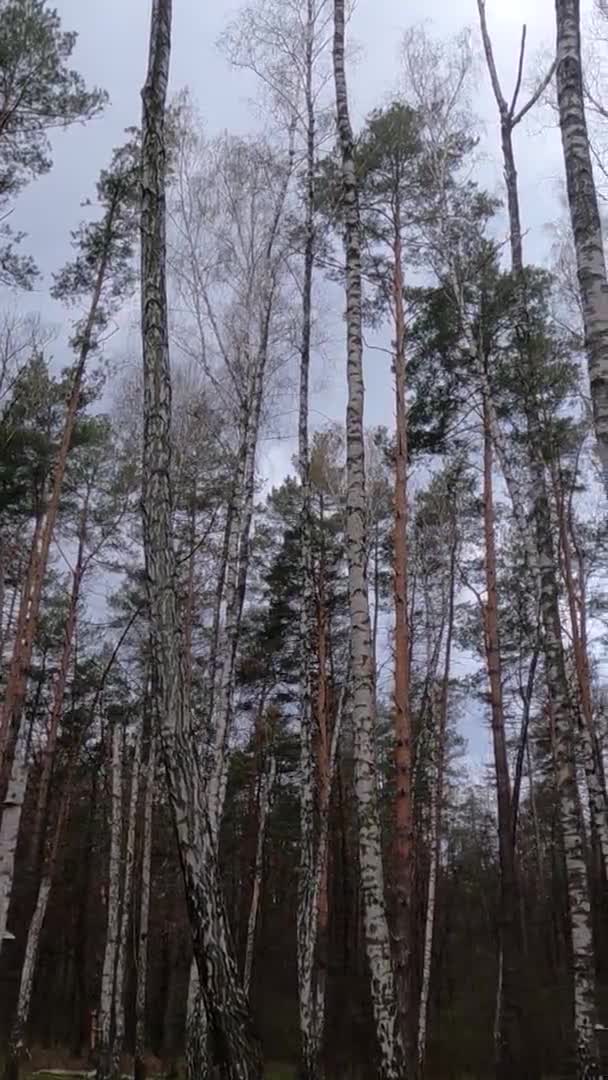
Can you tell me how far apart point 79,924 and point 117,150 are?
19.7m

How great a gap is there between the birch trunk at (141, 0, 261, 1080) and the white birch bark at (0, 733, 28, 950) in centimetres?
358

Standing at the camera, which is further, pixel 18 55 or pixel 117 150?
pixel 117 150

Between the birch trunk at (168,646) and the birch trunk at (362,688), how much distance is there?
2276 millimetres

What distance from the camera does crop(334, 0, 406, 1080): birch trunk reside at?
626 cm

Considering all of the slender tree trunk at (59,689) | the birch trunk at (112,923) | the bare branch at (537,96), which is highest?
the bare branch at (537,96)

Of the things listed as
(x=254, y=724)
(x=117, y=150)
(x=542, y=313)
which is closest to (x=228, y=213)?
(x=117, y=150)

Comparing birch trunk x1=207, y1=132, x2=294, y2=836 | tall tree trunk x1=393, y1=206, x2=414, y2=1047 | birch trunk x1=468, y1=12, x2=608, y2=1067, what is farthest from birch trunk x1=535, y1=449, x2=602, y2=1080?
birch trunk x1=207, y1=132, x2=294, y2=836

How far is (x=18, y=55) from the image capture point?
1097 centimetres

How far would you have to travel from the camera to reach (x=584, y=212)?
5.94 m

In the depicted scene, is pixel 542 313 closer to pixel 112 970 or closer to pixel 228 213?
pixel 228 213

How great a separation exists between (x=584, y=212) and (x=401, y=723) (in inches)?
229

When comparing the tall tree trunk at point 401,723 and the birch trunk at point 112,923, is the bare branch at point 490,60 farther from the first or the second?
the birch trunk at point 112,923

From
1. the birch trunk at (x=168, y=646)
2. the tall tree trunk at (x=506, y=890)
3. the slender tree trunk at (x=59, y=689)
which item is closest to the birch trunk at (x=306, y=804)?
the tall tree trunk at (x=506, y=890)

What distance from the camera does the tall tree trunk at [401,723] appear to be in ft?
31.5
